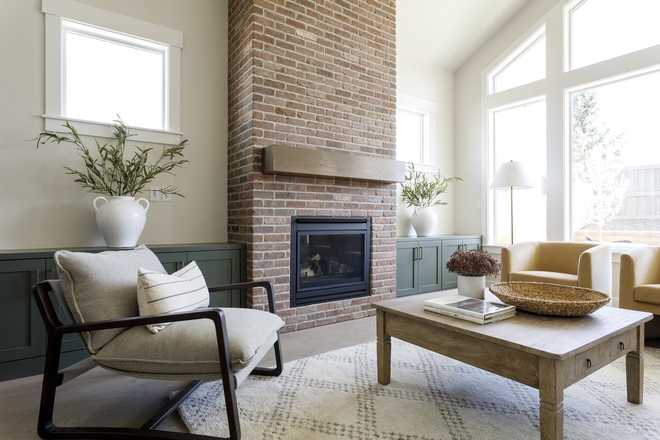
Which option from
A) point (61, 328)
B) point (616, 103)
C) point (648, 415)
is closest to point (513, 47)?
point (616, 103)

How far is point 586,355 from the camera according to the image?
4.82 feet

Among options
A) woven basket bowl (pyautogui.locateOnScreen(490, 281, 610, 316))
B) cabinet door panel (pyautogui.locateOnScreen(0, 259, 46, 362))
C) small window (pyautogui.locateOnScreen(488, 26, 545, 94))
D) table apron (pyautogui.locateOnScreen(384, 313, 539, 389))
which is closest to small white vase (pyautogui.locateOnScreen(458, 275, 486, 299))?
woven basket bowl (pyautogui.locateOnScreen(490, 281, 610, 316))

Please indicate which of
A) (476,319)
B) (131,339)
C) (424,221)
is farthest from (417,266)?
(131,339)

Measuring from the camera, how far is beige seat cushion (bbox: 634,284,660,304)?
2501mm

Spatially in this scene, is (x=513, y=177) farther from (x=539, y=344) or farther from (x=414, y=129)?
(x=539, y=344)

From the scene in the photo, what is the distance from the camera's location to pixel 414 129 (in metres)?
4.91

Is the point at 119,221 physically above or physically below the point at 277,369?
above

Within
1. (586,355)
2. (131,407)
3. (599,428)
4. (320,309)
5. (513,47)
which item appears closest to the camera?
(586,355)

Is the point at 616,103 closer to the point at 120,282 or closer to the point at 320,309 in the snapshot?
the point at 320,309

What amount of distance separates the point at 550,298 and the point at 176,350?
69.4 inches

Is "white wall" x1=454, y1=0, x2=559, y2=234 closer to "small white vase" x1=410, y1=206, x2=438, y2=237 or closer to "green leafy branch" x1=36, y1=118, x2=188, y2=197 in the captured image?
"small white vase" x1=410, y1=206, x2=438, y2=237

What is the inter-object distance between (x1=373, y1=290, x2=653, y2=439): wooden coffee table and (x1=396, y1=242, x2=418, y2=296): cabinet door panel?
1972 millimetres

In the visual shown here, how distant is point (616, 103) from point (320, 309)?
359cm

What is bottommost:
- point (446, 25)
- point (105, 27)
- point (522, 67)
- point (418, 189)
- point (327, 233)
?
point (327, 233)
